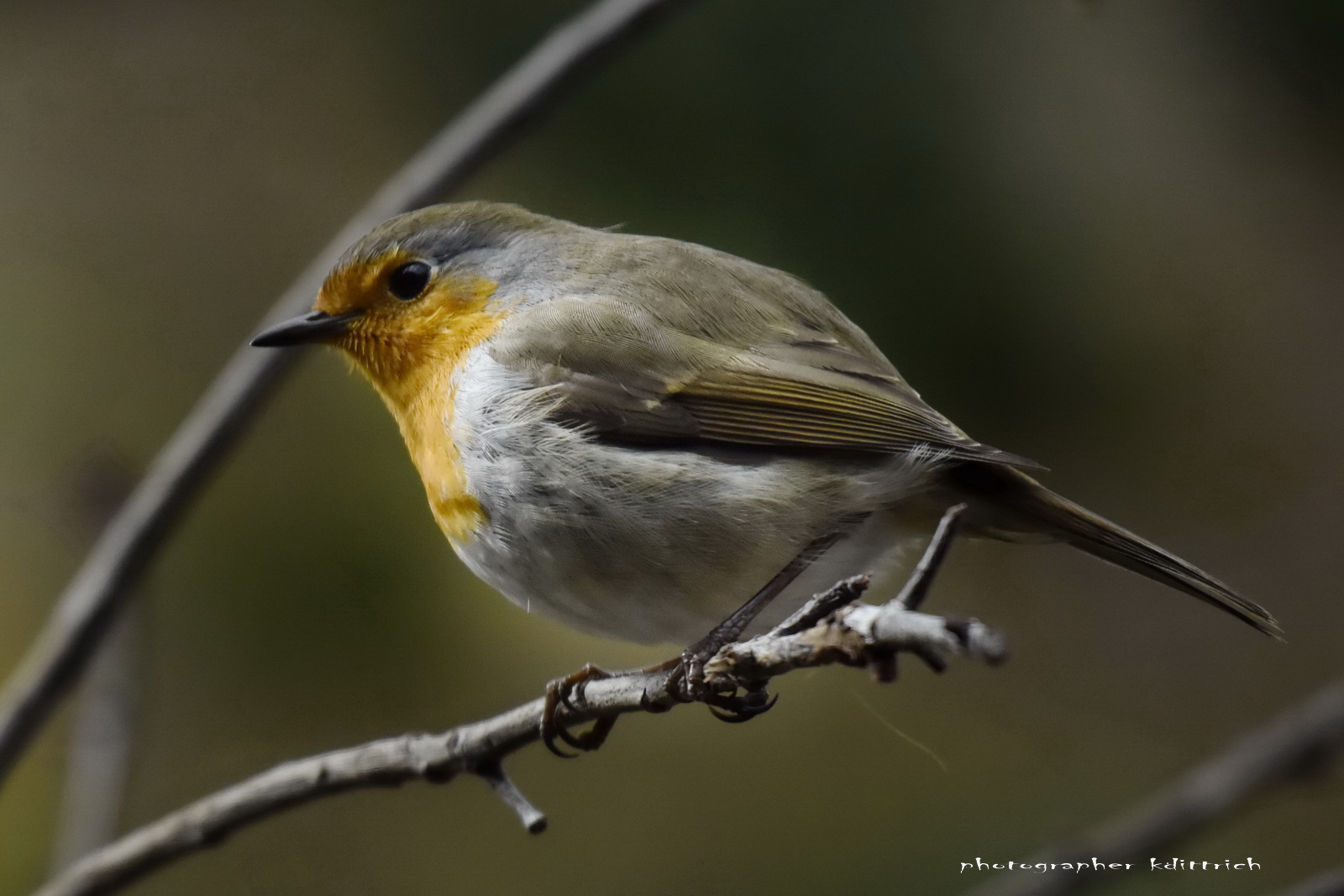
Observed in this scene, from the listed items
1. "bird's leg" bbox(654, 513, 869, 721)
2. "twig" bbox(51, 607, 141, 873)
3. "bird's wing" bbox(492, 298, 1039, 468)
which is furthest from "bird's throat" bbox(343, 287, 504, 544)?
"twig" bbox(51, 607, 141, 873)

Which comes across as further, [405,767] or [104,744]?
[104,744]

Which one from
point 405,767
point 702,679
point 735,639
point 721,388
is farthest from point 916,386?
point 702,679

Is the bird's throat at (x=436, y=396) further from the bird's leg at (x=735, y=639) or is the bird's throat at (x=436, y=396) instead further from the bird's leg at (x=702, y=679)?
the bird's leg at (x=735, y=639)

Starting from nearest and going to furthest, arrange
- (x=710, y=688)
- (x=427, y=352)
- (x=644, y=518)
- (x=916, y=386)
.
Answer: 1. (x=710, y=688)
2. (x=644, y=518)
3. (x=427, y=352)
4. (x=916, y=386)

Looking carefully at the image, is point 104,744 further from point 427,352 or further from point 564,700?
point 564,700

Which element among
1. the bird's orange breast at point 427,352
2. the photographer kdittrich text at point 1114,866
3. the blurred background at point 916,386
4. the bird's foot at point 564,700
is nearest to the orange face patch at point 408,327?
the bird's orange breast at point 427,352

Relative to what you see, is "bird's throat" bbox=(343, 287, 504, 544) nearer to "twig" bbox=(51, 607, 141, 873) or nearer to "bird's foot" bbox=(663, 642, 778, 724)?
"bird's foot" bbox=(663, 642, 778, 724)
